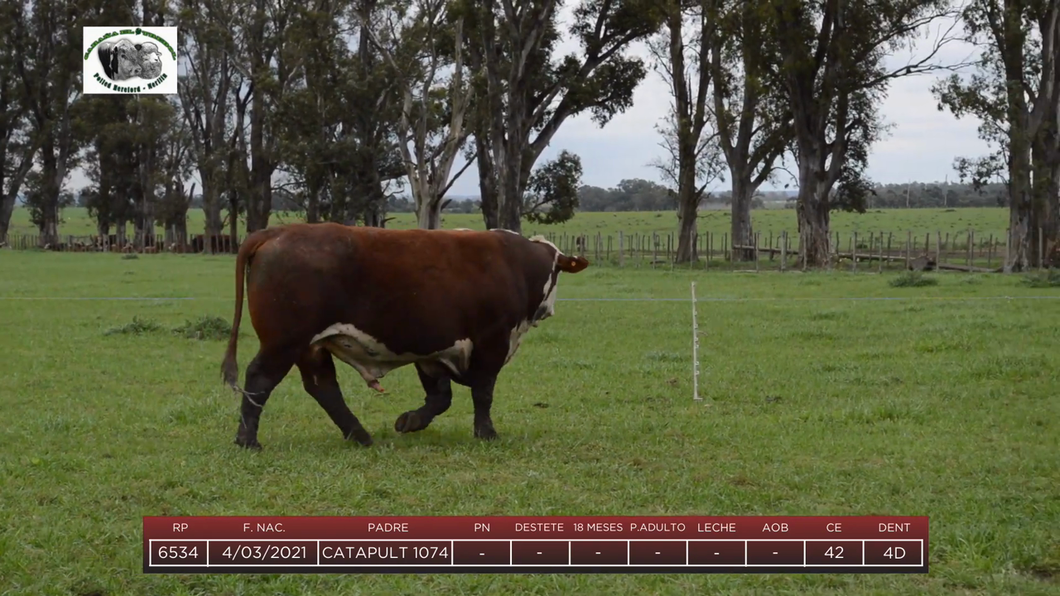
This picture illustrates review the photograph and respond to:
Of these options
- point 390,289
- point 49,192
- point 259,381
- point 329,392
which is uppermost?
point 49,192

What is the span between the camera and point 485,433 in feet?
27.7

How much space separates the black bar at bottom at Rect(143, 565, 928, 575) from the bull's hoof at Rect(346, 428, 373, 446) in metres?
2.81

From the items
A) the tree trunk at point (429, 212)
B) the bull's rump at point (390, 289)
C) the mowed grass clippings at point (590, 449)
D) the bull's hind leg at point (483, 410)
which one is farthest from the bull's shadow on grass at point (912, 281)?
the bull's hind leg at point (483, 410)

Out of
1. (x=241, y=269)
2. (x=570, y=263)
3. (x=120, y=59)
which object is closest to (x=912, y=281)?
(x=570, y=263)

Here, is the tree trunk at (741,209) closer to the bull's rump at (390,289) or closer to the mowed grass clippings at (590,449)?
the mowed grass clippings at (590,449)

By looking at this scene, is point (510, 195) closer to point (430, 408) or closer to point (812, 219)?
point (812, 219)

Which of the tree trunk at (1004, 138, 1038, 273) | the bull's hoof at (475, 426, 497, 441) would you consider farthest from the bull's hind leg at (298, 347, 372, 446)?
the tree trunk at (1004, 138, 1038, 273)

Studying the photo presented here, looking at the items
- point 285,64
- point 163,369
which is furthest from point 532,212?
point 163,369

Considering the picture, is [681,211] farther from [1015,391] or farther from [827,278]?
[1015,391]

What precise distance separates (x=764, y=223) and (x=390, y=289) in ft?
247

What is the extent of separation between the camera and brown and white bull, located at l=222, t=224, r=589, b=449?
7.89 meters

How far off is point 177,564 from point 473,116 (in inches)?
1375

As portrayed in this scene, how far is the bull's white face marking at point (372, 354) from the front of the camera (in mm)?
8070

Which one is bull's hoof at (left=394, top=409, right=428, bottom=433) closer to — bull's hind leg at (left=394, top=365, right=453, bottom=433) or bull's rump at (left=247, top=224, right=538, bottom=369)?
bull's hind leg at (left=394, top=365, right=453, bottom=433)
